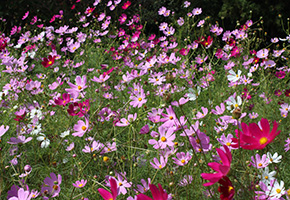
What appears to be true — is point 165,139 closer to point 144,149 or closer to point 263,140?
point 144,149

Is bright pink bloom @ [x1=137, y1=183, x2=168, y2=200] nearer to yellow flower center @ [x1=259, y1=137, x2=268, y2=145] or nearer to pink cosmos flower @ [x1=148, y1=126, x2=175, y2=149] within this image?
yellow flower center @ [x1=259, y1=137, x2=268, y2=145]

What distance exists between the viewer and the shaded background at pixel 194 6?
118 inches

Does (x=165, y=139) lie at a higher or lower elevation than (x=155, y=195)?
lower

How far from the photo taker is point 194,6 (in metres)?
3.43

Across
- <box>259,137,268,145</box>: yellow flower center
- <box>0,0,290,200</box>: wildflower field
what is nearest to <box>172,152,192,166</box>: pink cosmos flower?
<box>0,0,290,200</box>: wildflower field

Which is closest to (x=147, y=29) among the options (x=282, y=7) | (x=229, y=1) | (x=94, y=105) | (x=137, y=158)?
(x=229, y=1)

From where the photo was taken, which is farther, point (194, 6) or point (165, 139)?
point (194, 6)

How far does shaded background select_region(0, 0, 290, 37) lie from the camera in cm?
300

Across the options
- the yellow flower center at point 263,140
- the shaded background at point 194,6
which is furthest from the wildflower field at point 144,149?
the shaded background at point 194,6

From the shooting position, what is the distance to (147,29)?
3.83m

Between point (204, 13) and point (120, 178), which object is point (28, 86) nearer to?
point (120, 178)

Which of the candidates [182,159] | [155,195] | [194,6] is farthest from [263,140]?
Answer: [194,6]

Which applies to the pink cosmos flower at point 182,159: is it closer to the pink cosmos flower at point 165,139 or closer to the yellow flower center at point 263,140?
the pink cosmos flower at point 165,139

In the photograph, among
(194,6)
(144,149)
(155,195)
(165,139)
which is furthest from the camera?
(194,6)
